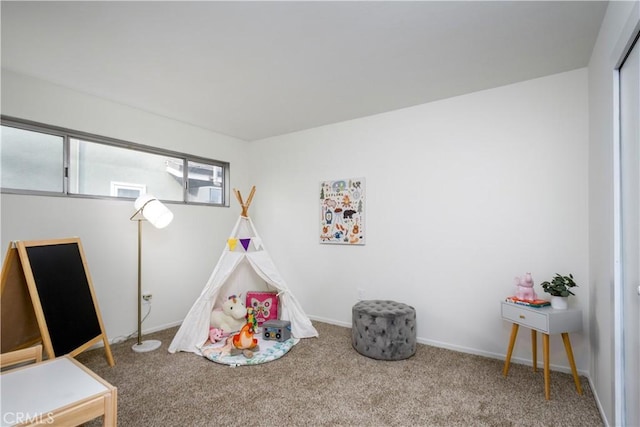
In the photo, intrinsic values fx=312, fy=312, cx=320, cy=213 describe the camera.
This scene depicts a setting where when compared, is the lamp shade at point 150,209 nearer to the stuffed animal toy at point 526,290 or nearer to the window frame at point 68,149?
the window frame at point 68,149

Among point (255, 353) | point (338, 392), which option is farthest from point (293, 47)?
point (255, 353)

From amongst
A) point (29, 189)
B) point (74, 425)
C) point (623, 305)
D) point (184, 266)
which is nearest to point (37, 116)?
point (29, 189)

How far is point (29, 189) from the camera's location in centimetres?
272

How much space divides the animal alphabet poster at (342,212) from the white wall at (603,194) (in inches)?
80.2

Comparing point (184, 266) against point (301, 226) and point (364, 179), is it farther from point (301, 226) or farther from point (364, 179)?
point (364, 179)

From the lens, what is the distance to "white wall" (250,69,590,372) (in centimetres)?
258

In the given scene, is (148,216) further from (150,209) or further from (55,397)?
(55,397)

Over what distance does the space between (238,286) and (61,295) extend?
1.67 meters

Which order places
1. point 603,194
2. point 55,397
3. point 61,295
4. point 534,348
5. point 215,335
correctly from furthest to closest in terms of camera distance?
point 215,335 < point 534,348 < point 61,295 < point 603,194 < point 55,397

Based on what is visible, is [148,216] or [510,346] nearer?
[510,346]

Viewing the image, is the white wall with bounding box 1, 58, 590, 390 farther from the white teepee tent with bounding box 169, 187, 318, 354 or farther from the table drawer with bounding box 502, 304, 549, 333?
the white teepee tent with bounding box 169, 187, 318, 354

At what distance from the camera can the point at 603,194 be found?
200 cm

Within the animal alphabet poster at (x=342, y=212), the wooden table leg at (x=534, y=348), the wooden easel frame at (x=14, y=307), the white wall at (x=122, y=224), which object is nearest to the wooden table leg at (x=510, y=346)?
the wooden table leg at (x=534, y=348)

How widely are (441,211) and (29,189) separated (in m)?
3.79
